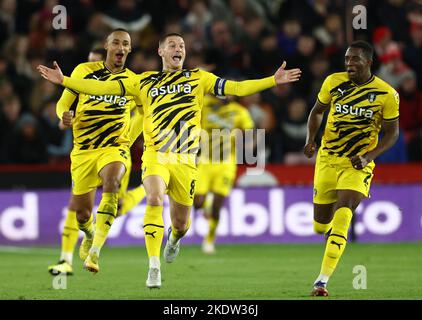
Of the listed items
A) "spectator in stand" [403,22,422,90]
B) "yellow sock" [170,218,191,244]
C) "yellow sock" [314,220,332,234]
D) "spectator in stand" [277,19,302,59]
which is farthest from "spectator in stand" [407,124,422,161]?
"yellow sock" [170,218,191,244]

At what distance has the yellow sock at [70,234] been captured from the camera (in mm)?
13484

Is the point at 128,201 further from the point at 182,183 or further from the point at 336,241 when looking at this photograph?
the point at 336,241

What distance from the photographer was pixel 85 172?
1290 centimetres

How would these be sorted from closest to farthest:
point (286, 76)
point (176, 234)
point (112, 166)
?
point (286, 76), point (176, 234), point (112, 166)

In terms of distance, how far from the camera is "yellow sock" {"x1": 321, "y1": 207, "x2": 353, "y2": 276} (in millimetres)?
11023

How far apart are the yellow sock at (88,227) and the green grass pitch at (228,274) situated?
506 millimetres

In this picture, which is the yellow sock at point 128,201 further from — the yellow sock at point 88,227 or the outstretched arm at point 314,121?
the outstretched arm at point 314,121

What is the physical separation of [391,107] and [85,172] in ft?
11.7

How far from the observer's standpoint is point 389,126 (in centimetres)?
1154

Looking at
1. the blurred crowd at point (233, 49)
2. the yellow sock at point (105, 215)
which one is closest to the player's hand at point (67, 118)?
the yellow sock at point (105, 215)

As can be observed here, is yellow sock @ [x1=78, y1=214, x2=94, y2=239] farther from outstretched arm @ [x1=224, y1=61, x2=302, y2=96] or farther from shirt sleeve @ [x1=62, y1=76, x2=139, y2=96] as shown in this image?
outstretched arm @ [x1=224, y1=61, x2=302, y2=96]

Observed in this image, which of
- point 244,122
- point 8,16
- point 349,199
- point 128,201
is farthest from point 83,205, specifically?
point 8,16

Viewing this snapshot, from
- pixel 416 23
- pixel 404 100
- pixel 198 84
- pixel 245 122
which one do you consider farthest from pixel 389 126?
pixel 416 23
